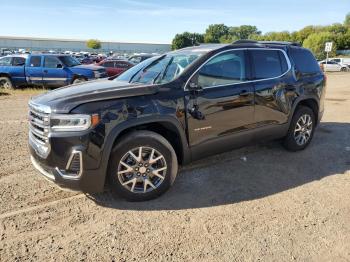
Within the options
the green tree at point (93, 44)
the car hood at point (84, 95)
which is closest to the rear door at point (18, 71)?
the car hood at point (84, 95)

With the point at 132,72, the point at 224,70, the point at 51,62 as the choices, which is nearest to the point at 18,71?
the point at 51,62

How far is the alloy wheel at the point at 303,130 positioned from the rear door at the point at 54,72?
1103 centimetres

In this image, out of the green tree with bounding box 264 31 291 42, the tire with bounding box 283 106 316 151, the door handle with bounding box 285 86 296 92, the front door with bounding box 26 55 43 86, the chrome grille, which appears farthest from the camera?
the green tree with bounding box 264 31 291 42

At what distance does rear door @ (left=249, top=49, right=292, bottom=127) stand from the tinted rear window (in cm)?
26

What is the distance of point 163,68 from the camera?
4844 mm

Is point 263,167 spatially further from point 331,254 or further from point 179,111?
point 331,254

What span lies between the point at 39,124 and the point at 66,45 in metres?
125

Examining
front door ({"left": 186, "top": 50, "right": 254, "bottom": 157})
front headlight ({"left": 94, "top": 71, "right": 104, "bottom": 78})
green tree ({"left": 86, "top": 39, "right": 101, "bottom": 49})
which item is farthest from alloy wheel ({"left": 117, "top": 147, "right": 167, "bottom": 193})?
green tree ({"left": 86, "top": 39, "right": 101, "bottom": 49})

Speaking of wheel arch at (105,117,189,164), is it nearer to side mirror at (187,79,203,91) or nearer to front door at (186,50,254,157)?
front door at (186,50,254,157)

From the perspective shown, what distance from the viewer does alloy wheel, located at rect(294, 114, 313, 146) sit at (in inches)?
232

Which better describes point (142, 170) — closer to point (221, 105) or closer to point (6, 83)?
point (221, 105)

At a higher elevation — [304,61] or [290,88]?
[304,61]

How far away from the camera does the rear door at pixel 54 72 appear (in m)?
14.5

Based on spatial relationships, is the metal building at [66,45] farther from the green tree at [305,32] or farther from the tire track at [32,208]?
the tire track at [32,208]
